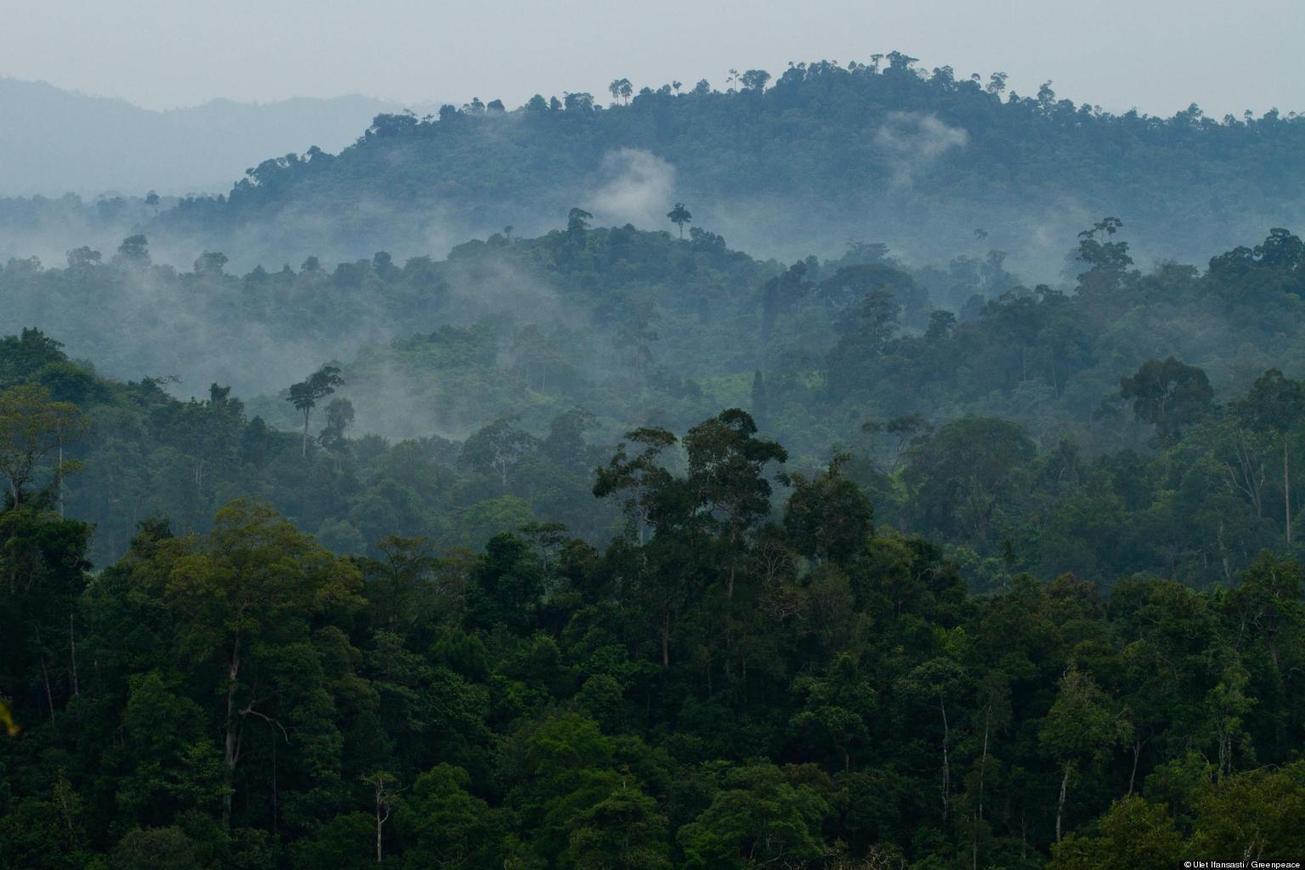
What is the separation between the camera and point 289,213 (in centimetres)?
12325

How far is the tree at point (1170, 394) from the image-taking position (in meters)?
45.4

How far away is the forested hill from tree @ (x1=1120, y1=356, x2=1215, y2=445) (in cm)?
6634

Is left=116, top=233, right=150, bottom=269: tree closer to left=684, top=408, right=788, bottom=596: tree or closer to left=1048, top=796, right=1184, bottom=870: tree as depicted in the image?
left=684, top=408, right=788, bottom=596: tree

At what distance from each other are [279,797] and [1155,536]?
2422 centimetres

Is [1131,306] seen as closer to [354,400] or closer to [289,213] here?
[354,400]

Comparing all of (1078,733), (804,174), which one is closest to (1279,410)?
(1078,733)

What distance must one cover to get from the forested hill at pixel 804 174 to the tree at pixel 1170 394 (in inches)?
2612

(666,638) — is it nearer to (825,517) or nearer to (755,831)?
(825,517)

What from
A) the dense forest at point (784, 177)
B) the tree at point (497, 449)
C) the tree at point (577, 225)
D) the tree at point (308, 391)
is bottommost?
the tree at point (497, 449)

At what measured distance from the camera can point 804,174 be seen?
404 feet

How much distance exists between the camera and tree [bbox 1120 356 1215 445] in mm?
45375

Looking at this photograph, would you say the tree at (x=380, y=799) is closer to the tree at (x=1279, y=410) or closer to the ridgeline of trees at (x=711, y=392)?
the ridgeline of trees at (x=711, y=392)

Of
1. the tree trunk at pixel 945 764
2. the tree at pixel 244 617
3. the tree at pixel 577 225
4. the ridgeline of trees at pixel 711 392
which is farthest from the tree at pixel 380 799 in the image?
the tree at pixel 577 225

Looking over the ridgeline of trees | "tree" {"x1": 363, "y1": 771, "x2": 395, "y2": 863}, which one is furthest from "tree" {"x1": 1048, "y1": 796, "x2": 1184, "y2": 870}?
the ridgeline of trees
